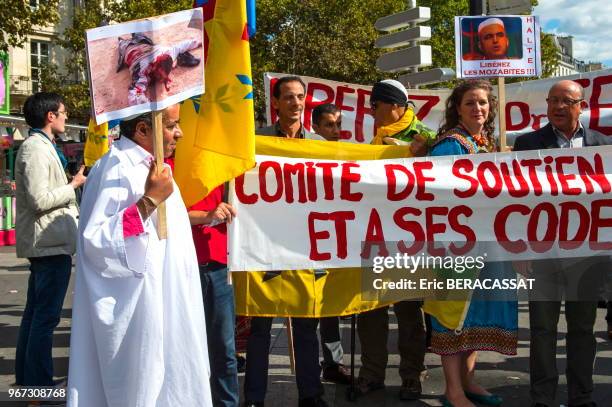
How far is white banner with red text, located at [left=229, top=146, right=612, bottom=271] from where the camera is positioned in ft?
14.7

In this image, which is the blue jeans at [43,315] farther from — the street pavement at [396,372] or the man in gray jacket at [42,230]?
the street pavement at [396,372]

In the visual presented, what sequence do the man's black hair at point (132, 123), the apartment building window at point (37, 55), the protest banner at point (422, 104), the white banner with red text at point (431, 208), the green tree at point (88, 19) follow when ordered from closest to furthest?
the man's black hair at point (132, 123) → the white banner with red text at point (431, 208) → the protest banner at point (422, 104) → the green tree at point (88, 19) → the apartment building window at point (37, 55)

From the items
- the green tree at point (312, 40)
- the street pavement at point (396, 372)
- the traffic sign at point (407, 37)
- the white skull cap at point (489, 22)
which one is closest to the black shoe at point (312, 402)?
the street pavement at point (396, 372)

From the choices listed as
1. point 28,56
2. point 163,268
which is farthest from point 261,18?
point 163,268

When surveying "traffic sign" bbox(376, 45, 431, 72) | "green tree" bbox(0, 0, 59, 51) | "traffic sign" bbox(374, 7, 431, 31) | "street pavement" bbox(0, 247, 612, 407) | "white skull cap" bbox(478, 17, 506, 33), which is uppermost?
"green tree" bbox(0, 0, 59, 51)

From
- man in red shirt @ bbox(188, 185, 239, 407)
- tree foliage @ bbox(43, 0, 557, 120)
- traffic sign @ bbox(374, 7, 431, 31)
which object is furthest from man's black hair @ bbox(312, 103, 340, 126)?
tree foliage @ bbox(43, 0, 557, 120)

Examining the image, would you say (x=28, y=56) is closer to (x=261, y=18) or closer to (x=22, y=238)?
(x=261, y=18)

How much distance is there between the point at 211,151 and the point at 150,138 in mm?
671

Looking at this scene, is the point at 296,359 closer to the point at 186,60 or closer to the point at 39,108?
the point at 186,60

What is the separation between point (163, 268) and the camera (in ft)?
10.4

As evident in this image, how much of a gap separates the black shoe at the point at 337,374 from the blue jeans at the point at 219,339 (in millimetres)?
1367

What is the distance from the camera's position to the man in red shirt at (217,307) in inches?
157

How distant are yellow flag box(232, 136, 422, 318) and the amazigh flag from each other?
2.34 feet

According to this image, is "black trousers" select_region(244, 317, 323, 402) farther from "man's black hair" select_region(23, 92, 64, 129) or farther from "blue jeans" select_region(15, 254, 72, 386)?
"man's black hair" select_region(23, 92, 64, 129)
